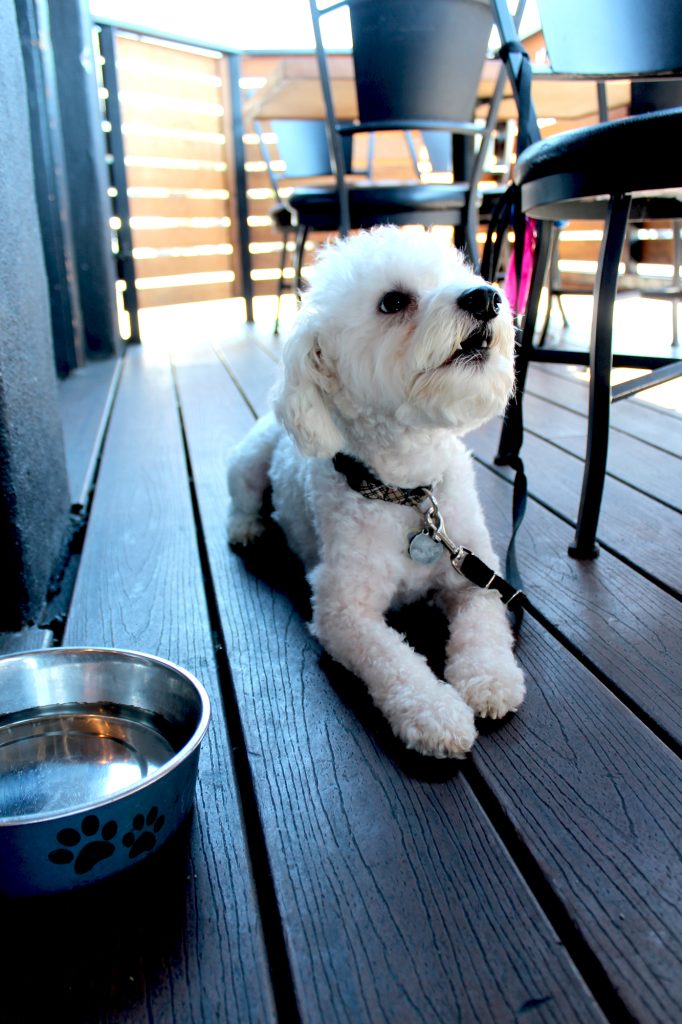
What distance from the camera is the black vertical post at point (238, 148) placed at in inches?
223

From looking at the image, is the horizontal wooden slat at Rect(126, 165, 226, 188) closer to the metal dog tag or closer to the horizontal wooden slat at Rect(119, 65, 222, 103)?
the horizontal wooden slat at Rect(119, 65, 222, 103)

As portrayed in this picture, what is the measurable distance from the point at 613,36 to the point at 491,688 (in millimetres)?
1408

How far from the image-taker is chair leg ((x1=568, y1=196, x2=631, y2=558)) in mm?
1401

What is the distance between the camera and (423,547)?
4.24 feet

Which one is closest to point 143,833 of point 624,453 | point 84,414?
point 624,453

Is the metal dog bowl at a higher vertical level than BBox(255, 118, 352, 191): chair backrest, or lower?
lower

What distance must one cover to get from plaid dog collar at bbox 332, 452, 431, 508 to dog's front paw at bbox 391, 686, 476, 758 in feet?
1.19

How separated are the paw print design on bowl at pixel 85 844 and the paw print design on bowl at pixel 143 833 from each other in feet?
0.06

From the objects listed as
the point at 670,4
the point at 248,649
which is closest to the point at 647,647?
the point at 248,649

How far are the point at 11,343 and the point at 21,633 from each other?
18.7 inches

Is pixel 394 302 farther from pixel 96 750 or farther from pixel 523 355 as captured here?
pixel 96 750

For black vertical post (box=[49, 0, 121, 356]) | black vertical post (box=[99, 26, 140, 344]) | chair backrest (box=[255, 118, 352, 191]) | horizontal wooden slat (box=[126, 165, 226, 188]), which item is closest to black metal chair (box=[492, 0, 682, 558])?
black vertical post (box=[49, 0, 121, 356])

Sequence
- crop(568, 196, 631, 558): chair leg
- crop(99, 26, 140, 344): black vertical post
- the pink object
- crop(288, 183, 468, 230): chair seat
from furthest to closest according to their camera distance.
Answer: crop(99, 26, 140, 344): black vertical post
crop(288, 183, 468, 230): chair seat
the pink object
crop(568, 196, 631, 558): chair leg

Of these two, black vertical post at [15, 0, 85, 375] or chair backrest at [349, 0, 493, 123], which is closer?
chair backrest at [349, 0, 493, 123]
